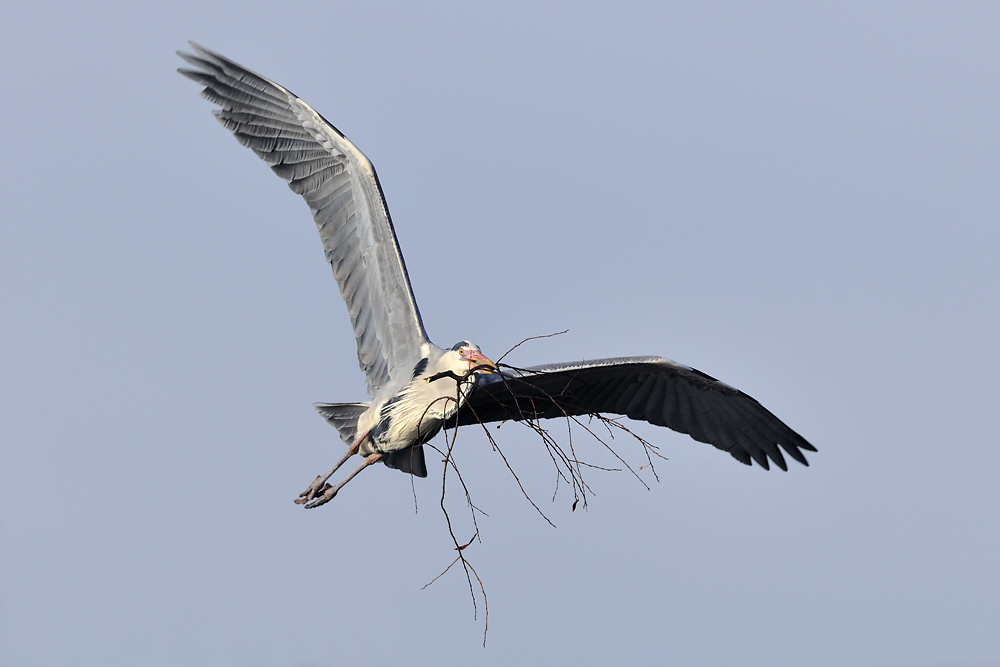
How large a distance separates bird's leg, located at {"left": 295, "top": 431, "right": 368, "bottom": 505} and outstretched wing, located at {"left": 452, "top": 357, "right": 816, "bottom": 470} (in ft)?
2.95

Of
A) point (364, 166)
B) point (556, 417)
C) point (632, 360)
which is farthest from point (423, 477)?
point (364, 166)

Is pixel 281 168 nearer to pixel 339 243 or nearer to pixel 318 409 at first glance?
pixel 339 243

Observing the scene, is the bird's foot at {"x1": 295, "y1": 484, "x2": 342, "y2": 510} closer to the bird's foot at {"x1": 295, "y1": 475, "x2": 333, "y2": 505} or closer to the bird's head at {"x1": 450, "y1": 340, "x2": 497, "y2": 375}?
the bird's foot at {"x1": 295, "y1": 475, "x2": 333, "y2": 505}

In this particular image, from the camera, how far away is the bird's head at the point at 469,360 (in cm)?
706

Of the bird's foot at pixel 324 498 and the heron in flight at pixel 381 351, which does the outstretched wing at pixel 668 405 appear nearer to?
the heron in flight at pixel 381 351

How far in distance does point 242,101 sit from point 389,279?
195 centimetres

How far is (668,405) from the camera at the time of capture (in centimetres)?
883

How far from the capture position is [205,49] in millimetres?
8156

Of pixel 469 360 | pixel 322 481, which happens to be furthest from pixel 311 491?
pixel 469 360

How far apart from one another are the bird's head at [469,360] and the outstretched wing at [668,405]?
0.89 meters

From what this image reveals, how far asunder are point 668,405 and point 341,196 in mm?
3258

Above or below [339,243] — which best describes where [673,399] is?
below

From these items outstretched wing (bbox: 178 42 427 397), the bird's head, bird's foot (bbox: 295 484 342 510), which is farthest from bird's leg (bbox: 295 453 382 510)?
the bird's head

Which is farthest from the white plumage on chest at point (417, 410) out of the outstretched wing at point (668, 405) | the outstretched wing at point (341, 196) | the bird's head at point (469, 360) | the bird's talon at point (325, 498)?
the outstretched wing at point (668, 405)
